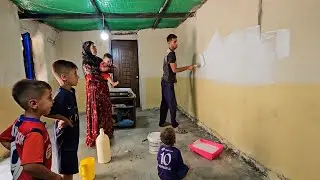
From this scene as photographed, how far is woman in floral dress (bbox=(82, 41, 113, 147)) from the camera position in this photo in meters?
2.87

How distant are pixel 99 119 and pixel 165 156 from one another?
56.2 inches

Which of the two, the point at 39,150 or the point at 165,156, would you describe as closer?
the point at 39,150

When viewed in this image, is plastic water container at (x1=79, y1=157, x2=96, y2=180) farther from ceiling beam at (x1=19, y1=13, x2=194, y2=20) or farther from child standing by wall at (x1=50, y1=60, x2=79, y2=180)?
ceiling beam at (x1=19, y1=13, x2=194, y2=20)

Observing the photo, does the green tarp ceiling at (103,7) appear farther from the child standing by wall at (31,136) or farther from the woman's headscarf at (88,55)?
the child standing by wall at (31,136)

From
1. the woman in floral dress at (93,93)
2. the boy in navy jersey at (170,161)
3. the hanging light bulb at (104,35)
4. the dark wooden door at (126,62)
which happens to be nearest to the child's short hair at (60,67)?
the boy in navy jersey at (170,161)

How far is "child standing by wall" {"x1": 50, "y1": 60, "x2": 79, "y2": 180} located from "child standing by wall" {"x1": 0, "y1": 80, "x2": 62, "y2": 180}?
1.43 feet

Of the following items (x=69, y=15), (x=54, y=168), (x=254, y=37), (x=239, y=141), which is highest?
(x=69, y=15)

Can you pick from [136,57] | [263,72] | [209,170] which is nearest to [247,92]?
[263,72]

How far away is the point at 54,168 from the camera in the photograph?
2.40 meters

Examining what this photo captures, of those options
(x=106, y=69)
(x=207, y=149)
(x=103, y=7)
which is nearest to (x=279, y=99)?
(x=207, y=149)

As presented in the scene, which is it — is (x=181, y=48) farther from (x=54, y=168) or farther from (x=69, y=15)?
(x=54, y=168)

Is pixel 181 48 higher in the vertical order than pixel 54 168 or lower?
higher

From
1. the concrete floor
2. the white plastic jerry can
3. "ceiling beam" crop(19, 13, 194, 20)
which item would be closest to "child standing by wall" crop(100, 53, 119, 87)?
the white plastic jerry can

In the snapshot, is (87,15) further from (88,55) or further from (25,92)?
(25,92)
